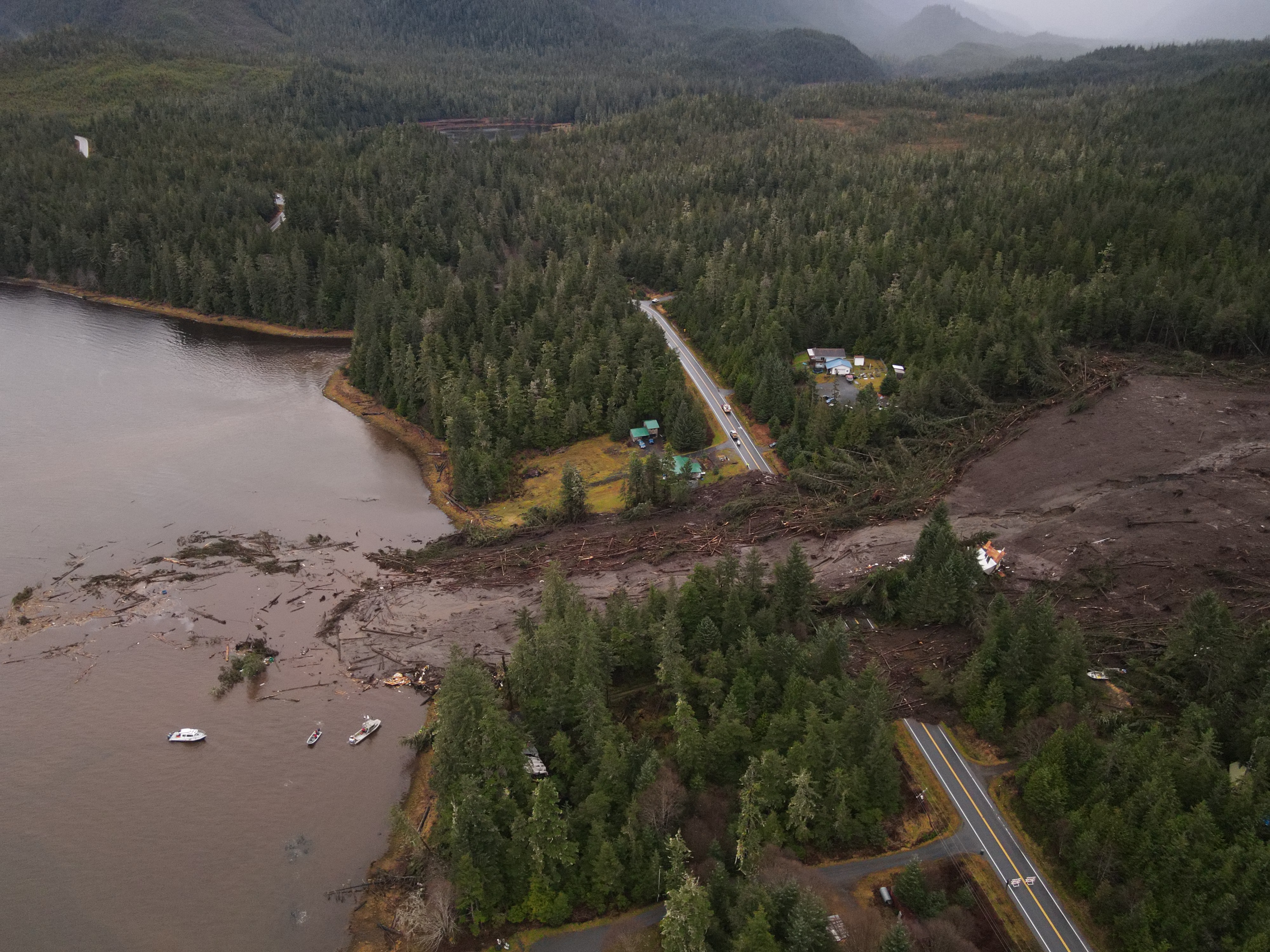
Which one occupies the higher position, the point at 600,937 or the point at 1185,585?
the point at 1185,585

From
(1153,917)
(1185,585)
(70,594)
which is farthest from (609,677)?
(70,594)

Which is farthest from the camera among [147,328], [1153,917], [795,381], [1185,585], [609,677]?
[147,328]

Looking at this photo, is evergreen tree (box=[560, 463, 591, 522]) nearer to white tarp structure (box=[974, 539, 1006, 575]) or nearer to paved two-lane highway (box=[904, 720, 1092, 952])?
white tarp structure (box=[974, 539, 1006, 575])

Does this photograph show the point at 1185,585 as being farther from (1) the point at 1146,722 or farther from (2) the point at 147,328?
(2) the point at 147,328

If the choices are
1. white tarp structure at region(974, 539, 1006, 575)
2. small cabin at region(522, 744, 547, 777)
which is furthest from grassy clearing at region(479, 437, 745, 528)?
small cabin at region(522, 744, 547, 777)

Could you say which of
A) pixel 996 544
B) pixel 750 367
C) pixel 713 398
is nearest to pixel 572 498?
pixel 713 398

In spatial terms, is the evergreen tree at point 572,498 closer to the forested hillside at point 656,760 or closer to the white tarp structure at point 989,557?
the forested hillside at point 656,760
